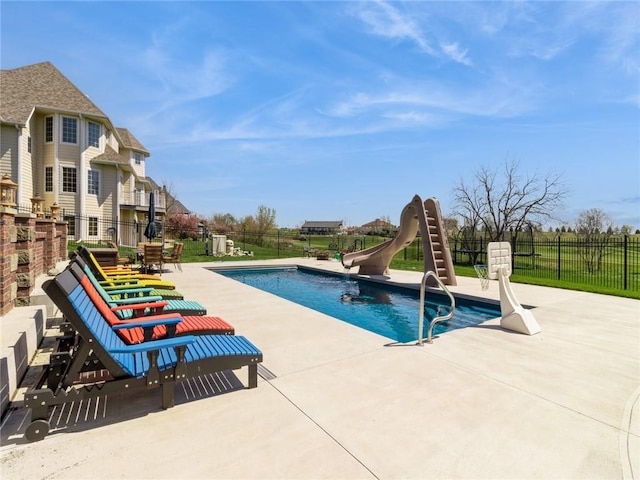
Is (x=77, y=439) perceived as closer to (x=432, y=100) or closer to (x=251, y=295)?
(x=251, y=295)

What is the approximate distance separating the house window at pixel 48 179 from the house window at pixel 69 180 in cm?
60

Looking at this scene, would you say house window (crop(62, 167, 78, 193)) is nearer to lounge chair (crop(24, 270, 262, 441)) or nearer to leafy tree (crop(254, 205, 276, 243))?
leafy tree (crop(254, 205, 276, 243))

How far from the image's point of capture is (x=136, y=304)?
12.3ft

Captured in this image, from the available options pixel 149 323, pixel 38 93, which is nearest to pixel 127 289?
pixel 149 323

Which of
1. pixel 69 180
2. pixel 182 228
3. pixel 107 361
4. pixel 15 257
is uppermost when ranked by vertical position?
pixel 69 180

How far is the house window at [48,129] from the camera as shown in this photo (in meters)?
18.8

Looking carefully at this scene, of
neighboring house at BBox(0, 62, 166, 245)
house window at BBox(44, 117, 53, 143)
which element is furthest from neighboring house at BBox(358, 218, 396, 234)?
house window at BBox(44, 117, 53, 143)

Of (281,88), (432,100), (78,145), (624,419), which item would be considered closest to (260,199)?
(78,145)

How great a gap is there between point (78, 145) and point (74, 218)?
14.4ft

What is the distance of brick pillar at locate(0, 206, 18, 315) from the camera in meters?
3.72

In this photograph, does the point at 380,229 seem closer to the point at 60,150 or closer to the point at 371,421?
the point at 60,150

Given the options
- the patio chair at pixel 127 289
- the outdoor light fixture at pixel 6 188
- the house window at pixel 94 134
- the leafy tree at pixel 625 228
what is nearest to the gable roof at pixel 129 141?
the house window at pixel 94 134

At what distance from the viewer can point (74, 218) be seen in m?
19.2

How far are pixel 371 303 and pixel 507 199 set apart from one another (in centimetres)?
1968
